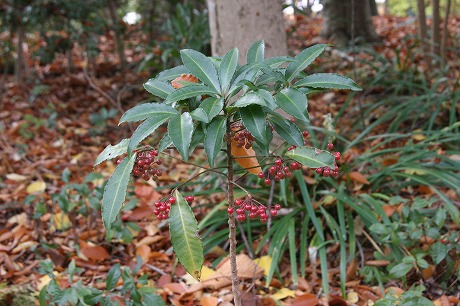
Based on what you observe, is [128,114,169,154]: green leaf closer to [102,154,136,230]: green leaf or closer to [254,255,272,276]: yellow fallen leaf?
[102,154,136,230]: green leaf

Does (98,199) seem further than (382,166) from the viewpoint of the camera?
No

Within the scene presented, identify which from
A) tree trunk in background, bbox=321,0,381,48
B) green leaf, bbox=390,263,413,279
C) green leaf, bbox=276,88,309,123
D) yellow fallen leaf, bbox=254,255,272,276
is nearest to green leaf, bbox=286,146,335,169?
green leaf, bbox=276,88,309,123

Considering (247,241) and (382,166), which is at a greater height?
(382,166)

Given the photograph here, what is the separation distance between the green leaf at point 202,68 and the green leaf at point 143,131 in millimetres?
192

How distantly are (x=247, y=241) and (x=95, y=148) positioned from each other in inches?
83.4

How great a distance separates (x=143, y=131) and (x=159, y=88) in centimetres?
24

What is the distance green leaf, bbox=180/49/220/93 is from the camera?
59.8 inches

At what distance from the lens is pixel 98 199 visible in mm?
2771

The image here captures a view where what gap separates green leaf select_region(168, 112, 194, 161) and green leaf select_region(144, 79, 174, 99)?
0.62ft

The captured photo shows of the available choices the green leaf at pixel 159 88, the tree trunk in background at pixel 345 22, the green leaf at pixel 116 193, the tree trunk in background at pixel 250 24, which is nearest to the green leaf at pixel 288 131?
the green leaf at pixel 159 88

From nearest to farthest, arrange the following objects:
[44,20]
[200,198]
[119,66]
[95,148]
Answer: [200,198] < [95,148] < [44,20] < [119,66]

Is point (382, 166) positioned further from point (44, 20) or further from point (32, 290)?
point (44, 20)

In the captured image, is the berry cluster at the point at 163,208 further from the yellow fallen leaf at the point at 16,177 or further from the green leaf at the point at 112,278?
the yellow fallen leaf at the point at 16,177

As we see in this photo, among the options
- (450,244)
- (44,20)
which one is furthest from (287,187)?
(44,20)
